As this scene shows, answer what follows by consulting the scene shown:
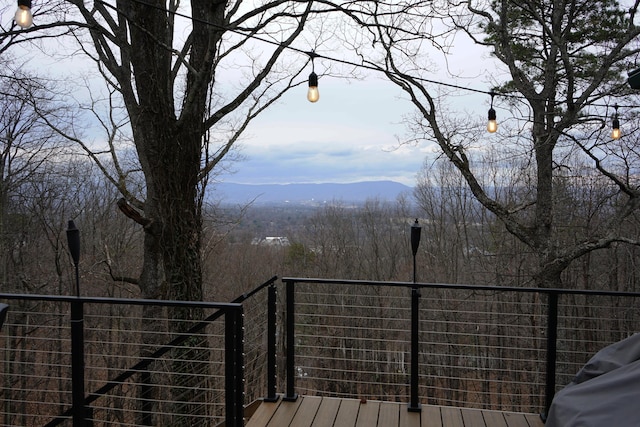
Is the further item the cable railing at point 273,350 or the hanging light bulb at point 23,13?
the hanging light bulb at point 23,13

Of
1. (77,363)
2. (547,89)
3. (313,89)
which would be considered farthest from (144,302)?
(547,89)

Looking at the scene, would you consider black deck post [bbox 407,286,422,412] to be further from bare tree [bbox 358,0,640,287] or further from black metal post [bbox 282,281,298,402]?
bare tree [bbox 358,0,640,287]

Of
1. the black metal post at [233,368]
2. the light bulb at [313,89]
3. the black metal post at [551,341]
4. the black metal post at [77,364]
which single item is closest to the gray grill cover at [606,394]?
the black metal post at [551,341]

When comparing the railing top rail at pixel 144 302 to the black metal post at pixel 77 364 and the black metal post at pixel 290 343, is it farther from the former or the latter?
the black metal post at pixel 290 343

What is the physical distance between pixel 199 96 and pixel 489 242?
936 cm

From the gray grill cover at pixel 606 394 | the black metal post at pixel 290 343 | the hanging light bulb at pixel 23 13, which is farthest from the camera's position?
the black metal post at pixel 290 343

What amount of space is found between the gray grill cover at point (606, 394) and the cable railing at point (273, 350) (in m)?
0.95

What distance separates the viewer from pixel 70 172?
9.83 metres

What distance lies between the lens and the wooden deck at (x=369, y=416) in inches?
119

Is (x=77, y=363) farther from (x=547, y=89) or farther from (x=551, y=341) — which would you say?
(x=547, y=89)

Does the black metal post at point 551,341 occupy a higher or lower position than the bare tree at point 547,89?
lower

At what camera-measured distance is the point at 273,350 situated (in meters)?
3.26

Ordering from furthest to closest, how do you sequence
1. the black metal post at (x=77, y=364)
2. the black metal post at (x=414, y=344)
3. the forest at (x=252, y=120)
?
the forest at (x=252, y=120) → the black metal post at (x=414, y=344) → the black metal post at (x=77, y=364)

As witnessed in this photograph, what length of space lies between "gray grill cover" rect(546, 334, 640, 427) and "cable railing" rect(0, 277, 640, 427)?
95 centimetres
